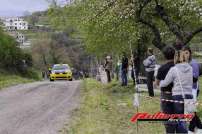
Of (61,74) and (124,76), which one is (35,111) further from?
(61,74)

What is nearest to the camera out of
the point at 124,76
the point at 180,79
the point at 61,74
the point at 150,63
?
the point at 180,79

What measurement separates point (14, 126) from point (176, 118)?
600cm


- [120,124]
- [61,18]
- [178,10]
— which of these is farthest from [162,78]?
[61,18]

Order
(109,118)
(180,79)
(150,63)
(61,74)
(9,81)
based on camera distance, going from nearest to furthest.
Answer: (180,79) → (109,118) → (150,63) → (9,81) → (61,74)

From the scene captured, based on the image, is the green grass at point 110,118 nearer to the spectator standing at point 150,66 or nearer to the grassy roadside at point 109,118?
the grassy roadside at point 109,118

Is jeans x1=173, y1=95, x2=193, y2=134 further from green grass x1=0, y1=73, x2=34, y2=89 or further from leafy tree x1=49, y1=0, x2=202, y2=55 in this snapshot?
green grass x1=0, y1=73, x2=34, y2=89

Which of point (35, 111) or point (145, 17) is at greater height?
point (145, 17)

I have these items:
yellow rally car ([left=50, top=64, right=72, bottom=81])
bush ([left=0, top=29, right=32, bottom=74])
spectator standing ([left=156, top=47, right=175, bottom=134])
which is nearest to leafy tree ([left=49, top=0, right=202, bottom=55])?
spectator standing ([left=156, top=47, right=175, bottom=134])

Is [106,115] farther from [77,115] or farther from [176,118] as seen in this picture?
[176,118]

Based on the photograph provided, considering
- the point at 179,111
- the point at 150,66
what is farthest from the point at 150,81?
the point at 179,111

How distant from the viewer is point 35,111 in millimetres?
17234

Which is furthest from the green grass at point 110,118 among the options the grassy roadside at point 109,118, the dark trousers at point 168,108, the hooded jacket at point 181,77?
the hooded jacket at point 181,77

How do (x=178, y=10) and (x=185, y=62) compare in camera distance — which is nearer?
(x=185, y=62)

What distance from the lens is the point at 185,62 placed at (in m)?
9.92
